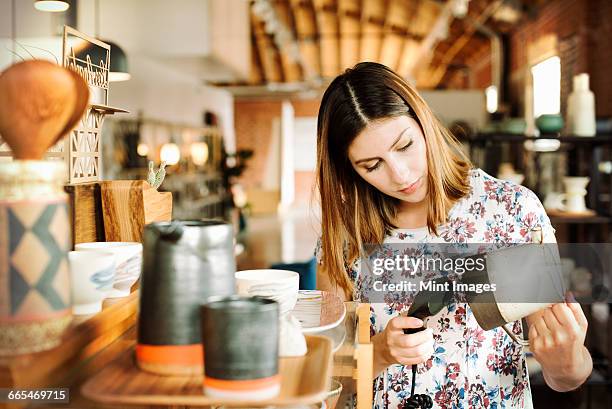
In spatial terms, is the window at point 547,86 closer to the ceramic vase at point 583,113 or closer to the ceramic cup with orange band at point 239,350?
the ceramic vase at point 583,113

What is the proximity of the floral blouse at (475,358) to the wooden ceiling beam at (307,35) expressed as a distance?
1116 cm

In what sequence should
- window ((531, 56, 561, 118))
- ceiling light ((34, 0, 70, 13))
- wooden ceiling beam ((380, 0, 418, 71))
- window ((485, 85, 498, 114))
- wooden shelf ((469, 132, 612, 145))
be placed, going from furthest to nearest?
wooden ceiling beam ((380, 0, 418, 71)) < window ((485, 85, 498, 114)) < window ((531, 56, 561, 118)) < wooden shelf ((469, 132, 612, 145)) < ceiling light ((34, 0, 70, 13))

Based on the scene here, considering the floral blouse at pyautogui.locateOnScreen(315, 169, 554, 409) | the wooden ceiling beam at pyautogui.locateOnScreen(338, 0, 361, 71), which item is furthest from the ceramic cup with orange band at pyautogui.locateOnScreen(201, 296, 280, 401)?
the wooden ceiling beam at pyautogui.locateOnScreen(338, 0, 361, 71)

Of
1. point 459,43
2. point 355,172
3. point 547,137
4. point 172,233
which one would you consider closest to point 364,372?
point 172,233

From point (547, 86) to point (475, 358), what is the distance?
7.69m

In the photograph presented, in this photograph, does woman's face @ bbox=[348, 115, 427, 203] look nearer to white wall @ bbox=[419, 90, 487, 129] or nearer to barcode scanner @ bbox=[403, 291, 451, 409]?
barcode scanner @ bbox=[403, 291, 451, 409]

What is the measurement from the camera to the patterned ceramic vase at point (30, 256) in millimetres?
642

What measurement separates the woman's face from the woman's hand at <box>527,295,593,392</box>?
389mm

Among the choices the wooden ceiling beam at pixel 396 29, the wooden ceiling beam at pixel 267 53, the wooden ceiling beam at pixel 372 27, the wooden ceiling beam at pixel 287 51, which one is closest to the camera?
the wooden ceiling beam at pixel 287 51

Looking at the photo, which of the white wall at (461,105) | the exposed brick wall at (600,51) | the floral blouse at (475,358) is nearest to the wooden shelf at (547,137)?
the exposed brick wall at (600,51)

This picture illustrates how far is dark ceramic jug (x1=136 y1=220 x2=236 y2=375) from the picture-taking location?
70 centimetres

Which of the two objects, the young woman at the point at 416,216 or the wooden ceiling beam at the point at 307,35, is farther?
the wooden ceiling beam at the point at 307,35

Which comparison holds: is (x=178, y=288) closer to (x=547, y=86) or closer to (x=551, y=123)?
(x=551, y=123)

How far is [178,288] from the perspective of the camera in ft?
2.30
